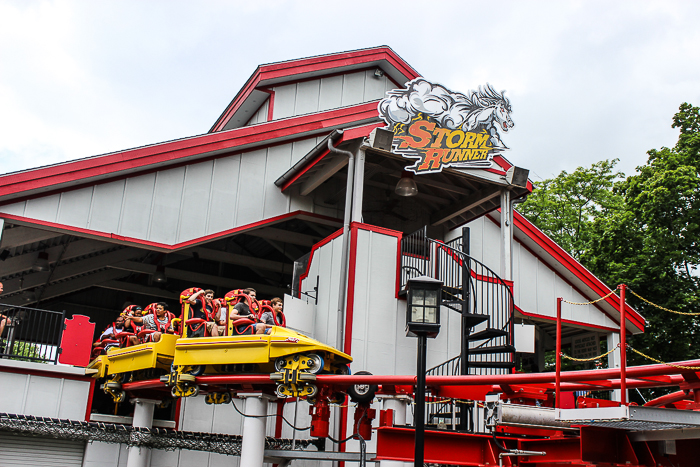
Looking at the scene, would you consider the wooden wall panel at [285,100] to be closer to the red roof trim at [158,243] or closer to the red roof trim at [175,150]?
the red roof trim at [175,150]

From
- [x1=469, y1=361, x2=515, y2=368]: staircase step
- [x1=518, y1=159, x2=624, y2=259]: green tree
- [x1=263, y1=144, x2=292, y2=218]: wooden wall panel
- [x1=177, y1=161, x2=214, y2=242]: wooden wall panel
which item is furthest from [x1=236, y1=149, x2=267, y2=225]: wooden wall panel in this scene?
[x1=518, y1=159, x2=624, y2=259]: green tree

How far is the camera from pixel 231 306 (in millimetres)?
11367

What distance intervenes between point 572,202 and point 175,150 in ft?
86.2

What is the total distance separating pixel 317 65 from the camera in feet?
64.8

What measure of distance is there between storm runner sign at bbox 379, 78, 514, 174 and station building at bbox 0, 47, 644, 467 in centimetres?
33

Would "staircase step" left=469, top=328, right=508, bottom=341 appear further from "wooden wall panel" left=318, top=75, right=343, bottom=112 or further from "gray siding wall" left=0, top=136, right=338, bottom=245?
"wooden wall panel" left=318, top=75, right=343, bottom=112

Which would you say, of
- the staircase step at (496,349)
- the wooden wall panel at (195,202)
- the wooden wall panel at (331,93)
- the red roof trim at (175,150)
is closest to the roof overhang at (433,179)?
the red roof trim at (175,150)

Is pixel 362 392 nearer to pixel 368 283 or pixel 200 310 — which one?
pixel 200 310

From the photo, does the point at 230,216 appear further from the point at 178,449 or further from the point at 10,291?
the point at 10,291

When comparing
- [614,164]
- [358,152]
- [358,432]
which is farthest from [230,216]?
[614,164]

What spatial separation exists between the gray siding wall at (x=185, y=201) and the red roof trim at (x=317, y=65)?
322 centimetres

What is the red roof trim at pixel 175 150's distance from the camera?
13.3 meters

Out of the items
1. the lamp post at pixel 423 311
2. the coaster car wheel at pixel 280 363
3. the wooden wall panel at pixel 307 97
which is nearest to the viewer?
the lamp post at pixel 423 311

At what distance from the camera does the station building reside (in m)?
13.3
